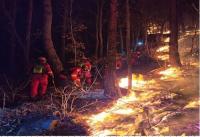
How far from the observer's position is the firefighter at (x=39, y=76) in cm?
1259

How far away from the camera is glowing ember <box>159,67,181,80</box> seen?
695 inches

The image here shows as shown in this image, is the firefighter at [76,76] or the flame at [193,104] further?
the firefighter at [76,76]

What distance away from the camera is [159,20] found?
121ft

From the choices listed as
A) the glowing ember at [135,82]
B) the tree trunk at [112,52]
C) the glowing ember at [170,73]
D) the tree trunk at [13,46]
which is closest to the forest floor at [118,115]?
the tree trunk at [112,52]

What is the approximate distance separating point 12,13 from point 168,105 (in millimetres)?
9348

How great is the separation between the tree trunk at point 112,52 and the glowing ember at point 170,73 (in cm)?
521

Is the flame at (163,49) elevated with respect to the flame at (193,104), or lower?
elevated

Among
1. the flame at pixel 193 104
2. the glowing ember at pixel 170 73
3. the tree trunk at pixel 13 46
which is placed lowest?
the flame at pixel 193 104

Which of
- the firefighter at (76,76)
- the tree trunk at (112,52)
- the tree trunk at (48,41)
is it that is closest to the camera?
the tree trunk at (112,52)

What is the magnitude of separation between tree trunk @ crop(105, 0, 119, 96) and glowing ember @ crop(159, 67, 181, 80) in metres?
5.21

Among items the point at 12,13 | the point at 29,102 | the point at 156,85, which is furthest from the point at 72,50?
the point at 29,102

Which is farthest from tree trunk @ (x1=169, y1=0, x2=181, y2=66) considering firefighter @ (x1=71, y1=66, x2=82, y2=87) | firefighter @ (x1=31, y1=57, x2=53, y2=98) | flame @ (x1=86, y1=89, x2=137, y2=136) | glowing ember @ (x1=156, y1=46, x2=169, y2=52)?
glowing ember @ (x1=156, y1=46, x2=169, y2=52)

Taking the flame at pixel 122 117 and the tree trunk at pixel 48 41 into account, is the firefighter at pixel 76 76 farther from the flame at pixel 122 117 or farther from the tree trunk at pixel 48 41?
the flame at pixel 122 117

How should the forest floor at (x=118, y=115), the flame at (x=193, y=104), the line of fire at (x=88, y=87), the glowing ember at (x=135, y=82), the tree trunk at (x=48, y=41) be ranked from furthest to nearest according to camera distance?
the tree trunk at (x=48, y=41)
the glowing ember at (x=135, y=82)
the flame at (x=193, y=104)
the line of fire at (x=88, y=87)
the forest floor at (x=118, y=115)
